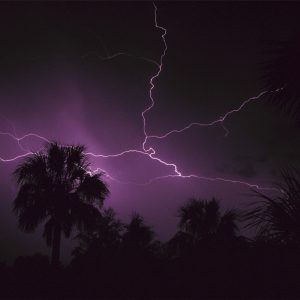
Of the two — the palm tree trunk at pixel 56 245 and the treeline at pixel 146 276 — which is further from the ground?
the palm tree trunk at pixel 56 245

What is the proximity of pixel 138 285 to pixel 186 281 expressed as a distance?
116cm

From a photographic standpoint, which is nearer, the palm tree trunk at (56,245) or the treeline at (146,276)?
the treeline at (146,276)

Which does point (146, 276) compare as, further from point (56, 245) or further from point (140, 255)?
point (56, 245)

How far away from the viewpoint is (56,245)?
1280 centimetres

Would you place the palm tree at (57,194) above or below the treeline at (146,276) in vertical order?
above

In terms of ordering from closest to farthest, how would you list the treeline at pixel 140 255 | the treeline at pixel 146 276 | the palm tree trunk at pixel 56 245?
the treeline at pixel 140 255 < the treeline at pixel 146 276 < the palm tree trunk at pixel 56 245

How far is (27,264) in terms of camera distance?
1109cm

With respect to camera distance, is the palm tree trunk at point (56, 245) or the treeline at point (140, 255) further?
the palm tree trunk at point (56, 245)

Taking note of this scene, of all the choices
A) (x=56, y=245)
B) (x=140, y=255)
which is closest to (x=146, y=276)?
(x=140, y=255)

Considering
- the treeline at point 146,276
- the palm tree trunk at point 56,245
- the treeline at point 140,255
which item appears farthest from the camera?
the palm tree trunk at point 56,245

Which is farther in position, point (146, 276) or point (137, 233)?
point (137, 233)

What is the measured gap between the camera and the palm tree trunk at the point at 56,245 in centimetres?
1221

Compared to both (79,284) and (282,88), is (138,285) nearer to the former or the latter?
(79,284)

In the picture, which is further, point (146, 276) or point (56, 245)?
point (56, 245)
